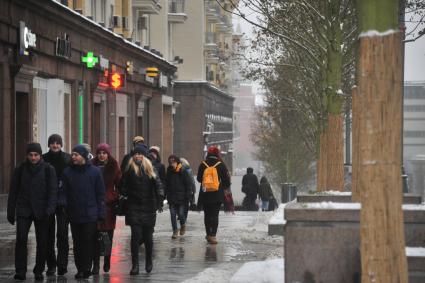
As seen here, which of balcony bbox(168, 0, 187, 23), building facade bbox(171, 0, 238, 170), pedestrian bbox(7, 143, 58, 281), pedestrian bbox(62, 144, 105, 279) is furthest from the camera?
building facade bbox(171, 0, 238, 170)

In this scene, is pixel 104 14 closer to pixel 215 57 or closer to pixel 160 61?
pixel 160 61

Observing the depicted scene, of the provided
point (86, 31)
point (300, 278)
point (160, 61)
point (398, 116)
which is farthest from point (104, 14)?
point (398, 116)

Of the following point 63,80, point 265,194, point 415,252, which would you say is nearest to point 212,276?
point 415,252

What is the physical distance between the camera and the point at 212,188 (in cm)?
1792

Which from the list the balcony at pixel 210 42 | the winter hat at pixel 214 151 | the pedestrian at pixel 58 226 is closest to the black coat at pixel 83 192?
the pedestrian at pixel 58 226

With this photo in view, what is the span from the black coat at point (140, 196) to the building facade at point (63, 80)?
10.4 m

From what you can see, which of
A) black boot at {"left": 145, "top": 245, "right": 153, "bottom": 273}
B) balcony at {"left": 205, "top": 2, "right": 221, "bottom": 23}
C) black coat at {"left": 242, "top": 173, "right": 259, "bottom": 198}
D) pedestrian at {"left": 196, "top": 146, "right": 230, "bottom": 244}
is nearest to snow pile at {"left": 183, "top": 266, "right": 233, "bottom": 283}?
black boot at {"left": 145, "top": 245, "right": 153, "bottom": 273}

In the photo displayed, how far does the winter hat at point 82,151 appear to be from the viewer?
12391mm

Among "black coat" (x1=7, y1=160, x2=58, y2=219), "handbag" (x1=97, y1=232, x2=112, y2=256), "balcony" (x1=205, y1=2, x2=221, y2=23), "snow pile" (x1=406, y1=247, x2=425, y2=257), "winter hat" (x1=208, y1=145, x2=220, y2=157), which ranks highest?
"balcony" (x1=205, y1=2, x2=221, y2=23)

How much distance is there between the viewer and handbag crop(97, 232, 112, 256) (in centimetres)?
1307

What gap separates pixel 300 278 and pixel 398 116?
12.0ft

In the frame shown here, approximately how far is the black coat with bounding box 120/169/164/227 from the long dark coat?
20 centimetres

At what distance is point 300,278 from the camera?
9984 millimetres

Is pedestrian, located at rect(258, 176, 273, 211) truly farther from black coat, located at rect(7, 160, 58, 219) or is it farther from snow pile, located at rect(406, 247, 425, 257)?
snow pile, located at rect(406, 247, 425, 257)
